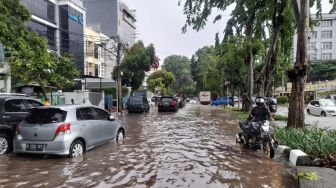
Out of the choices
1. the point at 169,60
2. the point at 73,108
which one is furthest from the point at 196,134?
the point at 169,60

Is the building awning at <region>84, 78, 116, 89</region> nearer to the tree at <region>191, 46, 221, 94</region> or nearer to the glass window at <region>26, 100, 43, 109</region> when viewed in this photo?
the tree at <region>191, 46, 221, 94</region>

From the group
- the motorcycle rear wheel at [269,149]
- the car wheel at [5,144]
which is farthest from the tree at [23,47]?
the motorcycle rear wheel at [269,149]

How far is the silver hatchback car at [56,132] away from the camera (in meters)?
10.1

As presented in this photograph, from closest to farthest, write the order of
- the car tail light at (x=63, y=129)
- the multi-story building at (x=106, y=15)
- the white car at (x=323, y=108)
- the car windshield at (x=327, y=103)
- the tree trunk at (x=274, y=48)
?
the car tail light at (x=63, y=129) → the tree trunk at (x=274, y=48) → the white car at (x=323, y=108) → the car windshield at (x=327, y=103) → the multi-story building at (x=106, y=15)

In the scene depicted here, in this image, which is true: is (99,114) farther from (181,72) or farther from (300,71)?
(181,72)

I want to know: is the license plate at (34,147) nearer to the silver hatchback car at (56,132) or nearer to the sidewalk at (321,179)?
the silver hatchback car at (56,132)

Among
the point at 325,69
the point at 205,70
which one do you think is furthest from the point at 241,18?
the point at 325,69

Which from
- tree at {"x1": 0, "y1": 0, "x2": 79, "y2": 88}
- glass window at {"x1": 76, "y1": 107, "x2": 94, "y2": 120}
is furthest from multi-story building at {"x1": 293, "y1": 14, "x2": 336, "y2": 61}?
glass window at {"x1": 76, "y1": 107, "x2": 94, "y2": 120}

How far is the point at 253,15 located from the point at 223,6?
2.05m

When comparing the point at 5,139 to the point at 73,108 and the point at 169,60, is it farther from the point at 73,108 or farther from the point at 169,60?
the point at 169,60

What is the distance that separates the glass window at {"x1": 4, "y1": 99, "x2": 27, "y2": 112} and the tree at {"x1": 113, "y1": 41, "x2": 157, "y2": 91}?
3500cm

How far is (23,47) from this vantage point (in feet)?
49.9

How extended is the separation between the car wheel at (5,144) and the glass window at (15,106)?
830 mm

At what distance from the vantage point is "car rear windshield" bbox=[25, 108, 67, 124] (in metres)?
10.4
